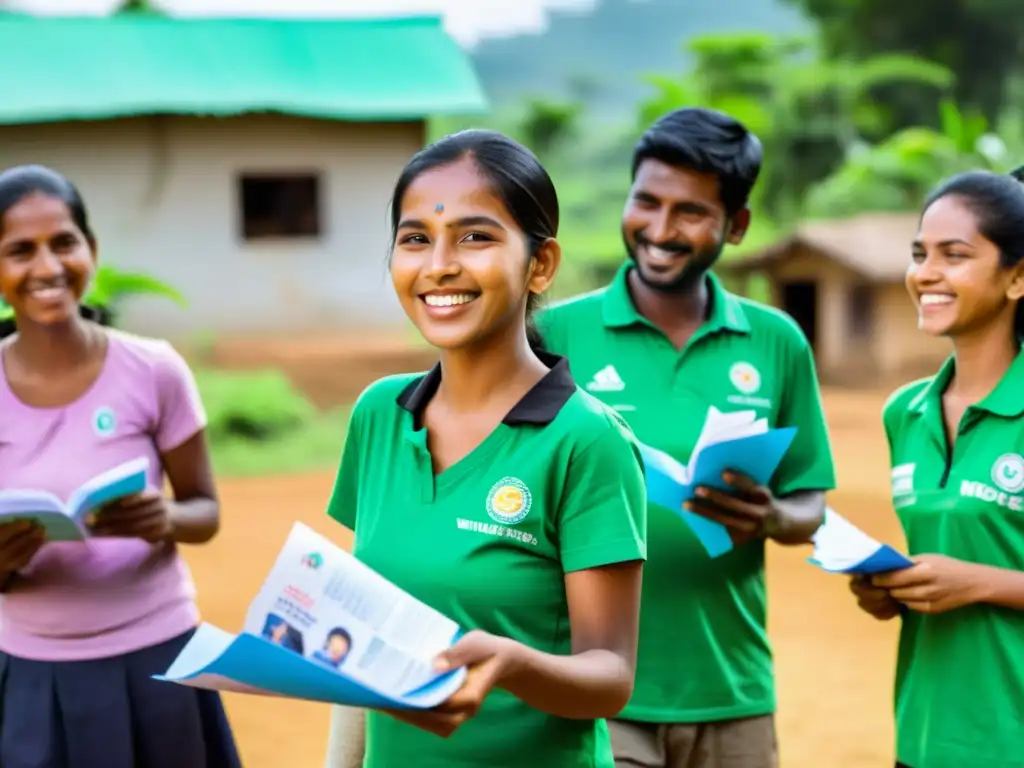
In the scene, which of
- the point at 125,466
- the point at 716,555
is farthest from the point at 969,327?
the point at 125,466

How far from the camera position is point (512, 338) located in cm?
220

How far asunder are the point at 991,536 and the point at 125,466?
1760 mm

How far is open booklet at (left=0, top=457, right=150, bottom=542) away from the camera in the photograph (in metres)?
2.80

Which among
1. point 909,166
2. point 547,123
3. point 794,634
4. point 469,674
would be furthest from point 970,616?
point 547,123

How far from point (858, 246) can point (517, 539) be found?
55.9 ft

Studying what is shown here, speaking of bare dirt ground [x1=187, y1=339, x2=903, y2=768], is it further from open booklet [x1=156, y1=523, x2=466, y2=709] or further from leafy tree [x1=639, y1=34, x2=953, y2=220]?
leafy tree [x1=639, y1=34, x2=953, y2=220]

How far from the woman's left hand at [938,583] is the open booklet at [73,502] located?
1.56 metres

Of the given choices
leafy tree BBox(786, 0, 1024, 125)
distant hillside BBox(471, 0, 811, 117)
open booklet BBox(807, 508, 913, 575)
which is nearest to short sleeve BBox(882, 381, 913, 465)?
open booklet BBox(807, 508, 913, 575)

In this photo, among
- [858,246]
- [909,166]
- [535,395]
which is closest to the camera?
[535,395]

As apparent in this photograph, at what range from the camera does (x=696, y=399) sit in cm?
331

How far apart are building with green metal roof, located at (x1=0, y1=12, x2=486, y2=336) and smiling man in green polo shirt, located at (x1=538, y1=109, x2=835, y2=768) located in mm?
14034

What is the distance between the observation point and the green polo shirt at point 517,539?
2.04 meters

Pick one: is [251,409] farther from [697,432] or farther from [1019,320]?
[1019,320]

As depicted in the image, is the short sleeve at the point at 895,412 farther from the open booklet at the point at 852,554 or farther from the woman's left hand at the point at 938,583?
the woman's left hand at the point at 938,583
